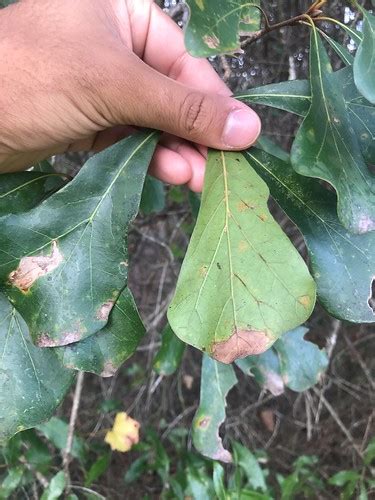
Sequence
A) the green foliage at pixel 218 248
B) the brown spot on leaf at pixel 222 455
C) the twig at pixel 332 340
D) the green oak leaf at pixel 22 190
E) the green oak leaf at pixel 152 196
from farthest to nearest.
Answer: the twig at pixel 332 340 < the green oak leaf at pixel 152 196 < the brown spot on leaf at pixel 222 455 < the green oak leaf at pixel 22 190 < the green foliage at pixel 218 248

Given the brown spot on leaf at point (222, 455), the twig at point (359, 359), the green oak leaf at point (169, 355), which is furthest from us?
the twig at point (359, 359)

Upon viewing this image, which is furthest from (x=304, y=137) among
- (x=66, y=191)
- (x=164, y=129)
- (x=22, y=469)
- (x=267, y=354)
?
(x=22, y=469)

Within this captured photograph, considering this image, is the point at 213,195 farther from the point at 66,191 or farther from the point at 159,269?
the point at 159,269

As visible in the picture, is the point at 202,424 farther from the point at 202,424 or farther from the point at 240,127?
the point at 240,127

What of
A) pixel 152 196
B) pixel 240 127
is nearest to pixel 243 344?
pixel 240 127

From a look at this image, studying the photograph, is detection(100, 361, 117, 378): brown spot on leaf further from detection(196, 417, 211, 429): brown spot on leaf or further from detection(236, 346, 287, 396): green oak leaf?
detection(236, 346, 287, 396): green oak leaf

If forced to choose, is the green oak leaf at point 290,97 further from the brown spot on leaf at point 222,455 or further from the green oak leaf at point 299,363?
the brown spot on leaf at point 222,455

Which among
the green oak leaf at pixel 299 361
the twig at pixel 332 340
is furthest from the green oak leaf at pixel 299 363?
the twig at pixel 332 340
